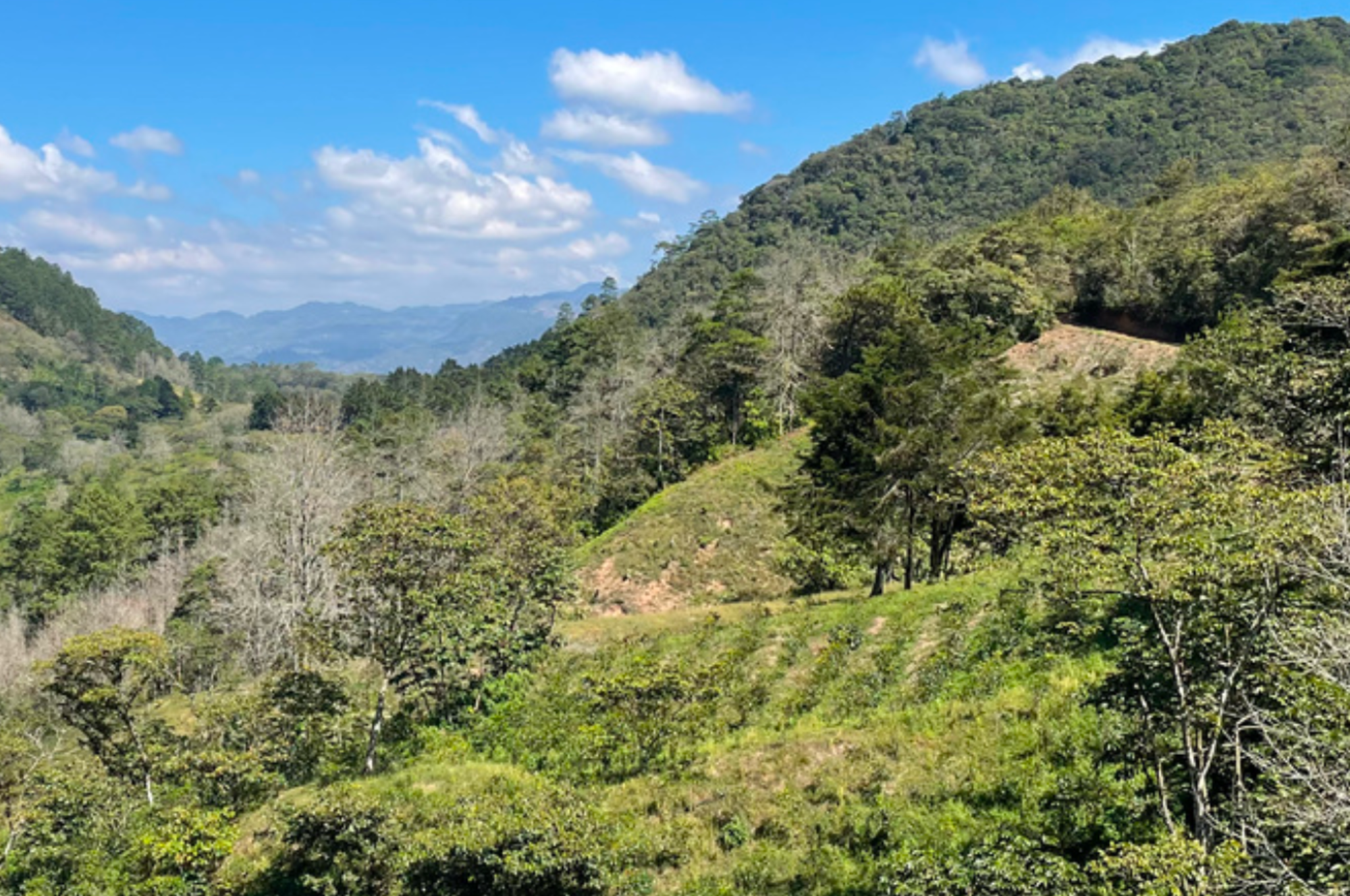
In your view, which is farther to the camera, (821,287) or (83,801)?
(821,287)

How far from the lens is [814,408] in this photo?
2292 cm

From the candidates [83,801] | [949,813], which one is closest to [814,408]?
[949,813]

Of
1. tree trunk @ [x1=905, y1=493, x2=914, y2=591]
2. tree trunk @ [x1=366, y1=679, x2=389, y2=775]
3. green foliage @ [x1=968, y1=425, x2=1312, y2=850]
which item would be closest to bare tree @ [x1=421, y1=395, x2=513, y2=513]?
tree trunk @ [x1=366, y1=679, x2=389, y2=775]

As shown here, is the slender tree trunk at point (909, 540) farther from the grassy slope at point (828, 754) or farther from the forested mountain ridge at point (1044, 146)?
the forested mountain ridge at point (1044, 146)

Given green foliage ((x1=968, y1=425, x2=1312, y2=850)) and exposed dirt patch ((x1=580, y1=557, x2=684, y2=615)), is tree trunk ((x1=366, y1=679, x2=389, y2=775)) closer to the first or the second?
green foliage ((x1=968, y1=425, x2=1312, y2=850))

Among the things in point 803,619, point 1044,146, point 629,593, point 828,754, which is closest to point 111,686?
point 828,754

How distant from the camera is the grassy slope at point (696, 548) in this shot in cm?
3112

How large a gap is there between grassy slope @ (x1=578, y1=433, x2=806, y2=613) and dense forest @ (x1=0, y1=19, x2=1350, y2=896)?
221 mm

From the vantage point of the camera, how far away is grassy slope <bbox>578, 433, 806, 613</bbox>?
31.1 meters

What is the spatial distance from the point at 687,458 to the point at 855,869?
111 feet

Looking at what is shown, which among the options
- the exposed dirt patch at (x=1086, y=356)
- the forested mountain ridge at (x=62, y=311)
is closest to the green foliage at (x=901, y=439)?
the exposed dirt patch at (x=1086, y=356)

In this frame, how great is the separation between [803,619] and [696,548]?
44.8 feet

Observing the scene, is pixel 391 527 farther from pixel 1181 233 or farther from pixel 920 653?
pixel 1181 233

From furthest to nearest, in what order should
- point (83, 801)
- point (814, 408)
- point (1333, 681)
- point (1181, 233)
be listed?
point (1181, 233) < point (814, 408) < point (83, 801) < point (1333, 681)
